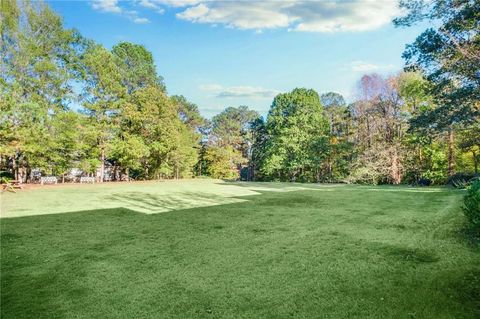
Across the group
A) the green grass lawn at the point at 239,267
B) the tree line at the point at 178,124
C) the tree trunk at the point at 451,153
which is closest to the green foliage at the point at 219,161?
the tree line at the point at 178,124

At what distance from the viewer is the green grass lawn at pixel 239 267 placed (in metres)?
2.74

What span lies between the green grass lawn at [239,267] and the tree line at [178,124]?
753cm

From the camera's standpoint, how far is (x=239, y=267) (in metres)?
3.70

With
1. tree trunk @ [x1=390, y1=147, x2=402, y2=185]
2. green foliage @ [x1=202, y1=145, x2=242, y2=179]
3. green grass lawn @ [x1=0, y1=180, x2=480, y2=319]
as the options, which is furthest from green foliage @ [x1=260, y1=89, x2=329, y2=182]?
green grass lawn @ [x1=0, y1=180, x2=480, y2=319]

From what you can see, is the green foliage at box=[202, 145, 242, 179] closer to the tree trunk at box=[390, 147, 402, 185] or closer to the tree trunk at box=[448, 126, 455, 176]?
the tree trunk at box=[390, 147, 402, 185]

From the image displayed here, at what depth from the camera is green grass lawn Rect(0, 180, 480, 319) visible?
2.74m

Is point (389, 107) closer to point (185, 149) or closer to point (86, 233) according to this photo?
point (185, 149)

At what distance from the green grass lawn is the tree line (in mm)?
7528

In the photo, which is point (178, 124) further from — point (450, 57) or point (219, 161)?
point (450, 57)

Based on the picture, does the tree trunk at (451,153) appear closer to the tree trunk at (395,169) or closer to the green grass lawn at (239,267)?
the tree trunk at (395,169)

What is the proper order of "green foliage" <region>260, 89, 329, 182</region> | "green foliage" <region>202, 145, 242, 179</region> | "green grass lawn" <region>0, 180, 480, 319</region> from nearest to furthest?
"green grass lawn" <region>0, 180, 480, 319</region>
"green foliage" <region>260, 89, 329, 182</region>
"green foliage" <region>202, 145, 242, 179</region>

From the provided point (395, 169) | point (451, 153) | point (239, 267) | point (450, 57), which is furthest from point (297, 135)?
point (239, 267)

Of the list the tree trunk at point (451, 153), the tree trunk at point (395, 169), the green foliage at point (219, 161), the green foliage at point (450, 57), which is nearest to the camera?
the green foliage at point (450, 57)

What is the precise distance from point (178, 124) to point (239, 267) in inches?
965
